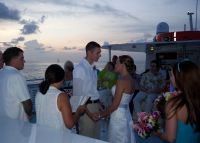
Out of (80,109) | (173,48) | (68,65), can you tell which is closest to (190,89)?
(80,109)

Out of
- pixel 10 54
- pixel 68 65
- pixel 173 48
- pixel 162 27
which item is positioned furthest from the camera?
pixel 162 27

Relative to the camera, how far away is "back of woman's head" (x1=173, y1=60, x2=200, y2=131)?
2.66 m

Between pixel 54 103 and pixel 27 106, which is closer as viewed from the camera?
pixel 54 103

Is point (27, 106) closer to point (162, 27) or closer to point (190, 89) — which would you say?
point (190, 89)

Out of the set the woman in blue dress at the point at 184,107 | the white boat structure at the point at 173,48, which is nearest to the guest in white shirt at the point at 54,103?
the woman in blue dress at the point at 184,107

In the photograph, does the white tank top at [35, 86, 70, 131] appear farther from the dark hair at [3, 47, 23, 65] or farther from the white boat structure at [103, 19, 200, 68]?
the white boat structure at [103, 19, 200, 68]

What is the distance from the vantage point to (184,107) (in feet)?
8.80

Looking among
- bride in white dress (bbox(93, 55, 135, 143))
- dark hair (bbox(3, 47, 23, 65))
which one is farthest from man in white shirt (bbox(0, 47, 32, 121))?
bride in white dress (bbox(93, 55, 135, 143))

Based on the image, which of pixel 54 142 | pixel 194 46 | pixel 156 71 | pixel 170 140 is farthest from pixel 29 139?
pixel 194 46

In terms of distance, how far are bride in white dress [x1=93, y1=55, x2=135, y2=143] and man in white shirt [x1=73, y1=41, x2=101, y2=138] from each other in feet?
0.59

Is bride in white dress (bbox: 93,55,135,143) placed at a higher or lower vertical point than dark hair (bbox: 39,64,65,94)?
lower

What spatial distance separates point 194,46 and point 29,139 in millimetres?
7974

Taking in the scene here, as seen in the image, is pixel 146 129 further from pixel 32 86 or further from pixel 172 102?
pixel 32 86

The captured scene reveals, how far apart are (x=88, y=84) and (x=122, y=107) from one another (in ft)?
1.87
